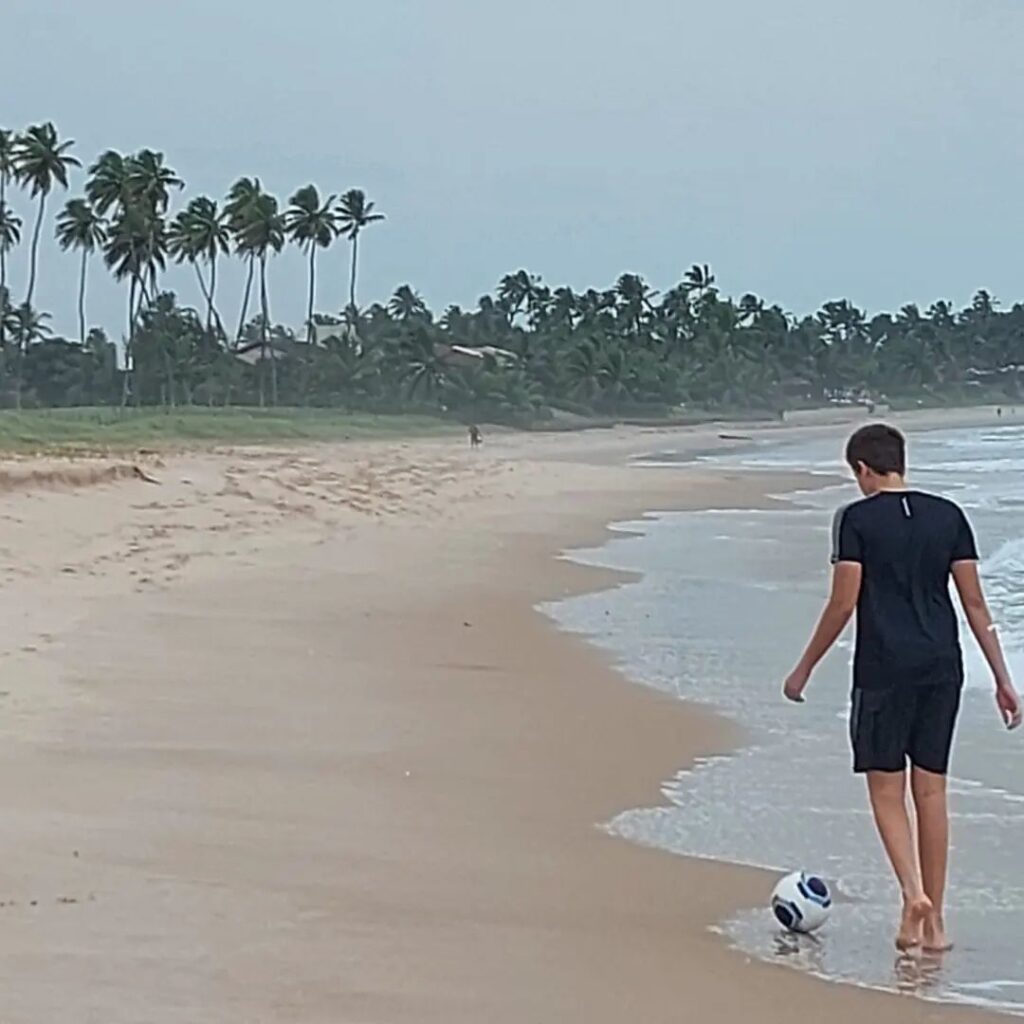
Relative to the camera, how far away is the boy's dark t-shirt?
5043mm

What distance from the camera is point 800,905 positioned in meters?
5.09

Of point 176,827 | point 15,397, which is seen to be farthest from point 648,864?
point 15,397

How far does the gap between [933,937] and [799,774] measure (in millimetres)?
2872

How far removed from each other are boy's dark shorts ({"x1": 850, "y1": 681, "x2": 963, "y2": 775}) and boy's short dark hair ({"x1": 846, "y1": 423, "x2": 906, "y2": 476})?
61 centimetres

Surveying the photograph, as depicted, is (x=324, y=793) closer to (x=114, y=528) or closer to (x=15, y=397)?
(x=114, y=528)

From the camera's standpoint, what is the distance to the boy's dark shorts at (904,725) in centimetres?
510

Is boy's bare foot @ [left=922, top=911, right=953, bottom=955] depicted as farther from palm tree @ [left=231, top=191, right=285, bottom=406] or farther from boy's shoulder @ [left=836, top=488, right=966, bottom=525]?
palm tree @ [left=231, top=191, right=285, bottom=406]

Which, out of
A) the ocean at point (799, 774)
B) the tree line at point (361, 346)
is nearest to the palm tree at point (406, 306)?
the tree line at point (361, 346)

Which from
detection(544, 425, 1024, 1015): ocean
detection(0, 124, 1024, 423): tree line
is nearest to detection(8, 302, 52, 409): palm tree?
detection(0, 124, 1024, 423): tree line

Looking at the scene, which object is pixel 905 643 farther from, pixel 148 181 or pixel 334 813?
pixel 148 181

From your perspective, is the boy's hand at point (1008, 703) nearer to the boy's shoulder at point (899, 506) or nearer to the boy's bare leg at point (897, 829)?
the boy's bare leg at point (897, 829)

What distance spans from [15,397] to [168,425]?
15.8 m

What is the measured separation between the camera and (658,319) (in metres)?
109

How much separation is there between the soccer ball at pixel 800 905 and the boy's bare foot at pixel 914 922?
0.73 feet
